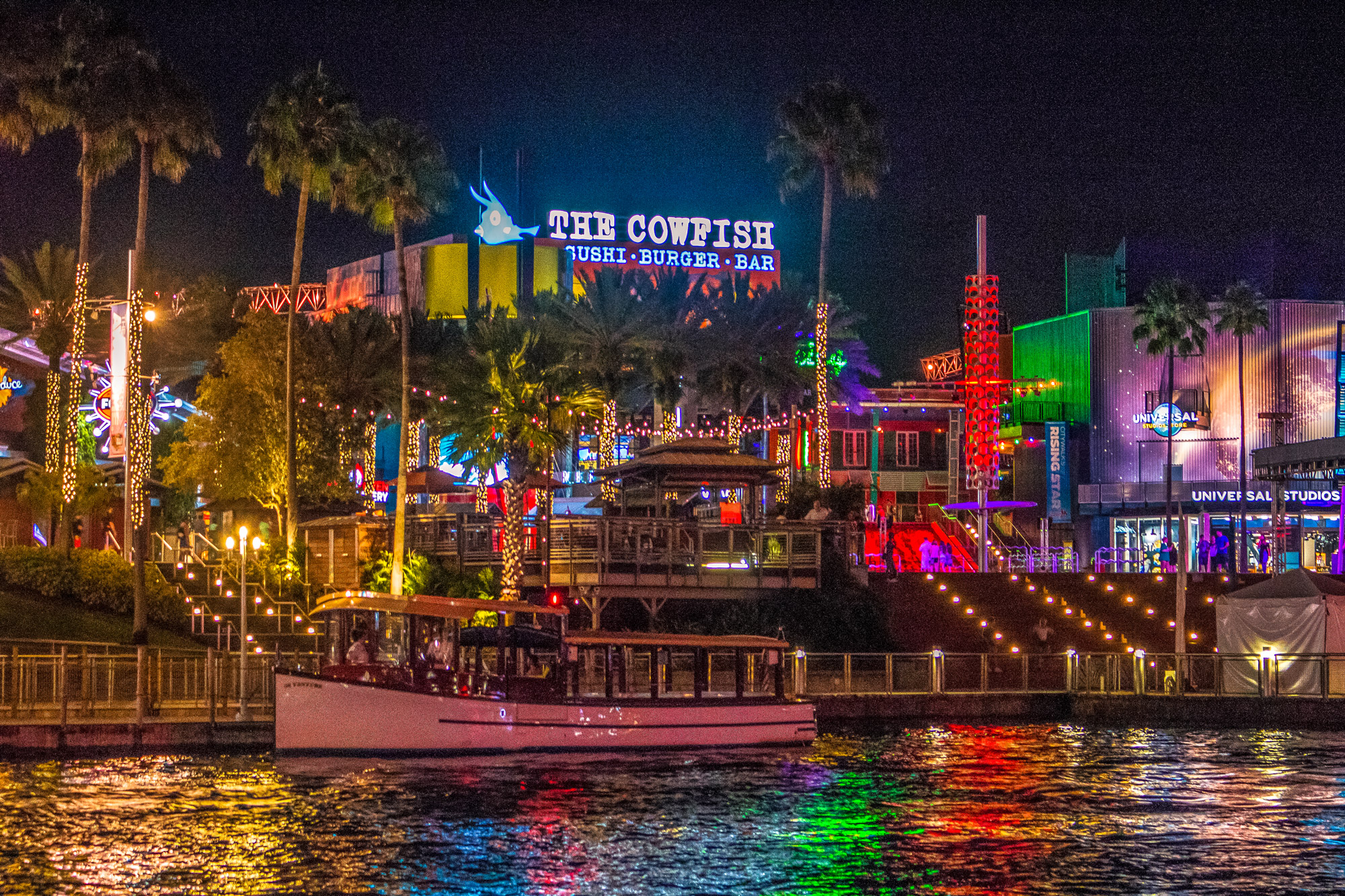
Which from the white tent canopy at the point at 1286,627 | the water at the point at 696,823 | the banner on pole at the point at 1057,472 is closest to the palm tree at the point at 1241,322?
the banner on pole at the point at 1057,472

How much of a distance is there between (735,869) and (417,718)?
11232 mm

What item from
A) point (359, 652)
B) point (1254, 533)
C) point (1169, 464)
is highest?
point (1169, 464)

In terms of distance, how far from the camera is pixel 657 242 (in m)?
93.1

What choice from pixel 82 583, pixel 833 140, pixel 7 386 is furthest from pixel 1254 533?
pixel 7 386

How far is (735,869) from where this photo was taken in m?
21.9

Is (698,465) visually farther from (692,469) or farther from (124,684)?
(124,684)

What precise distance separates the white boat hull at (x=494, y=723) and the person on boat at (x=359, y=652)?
1.25 metres

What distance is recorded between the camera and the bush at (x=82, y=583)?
145ft

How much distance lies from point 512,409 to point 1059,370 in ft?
118

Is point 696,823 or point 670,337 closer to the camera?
point 696,823

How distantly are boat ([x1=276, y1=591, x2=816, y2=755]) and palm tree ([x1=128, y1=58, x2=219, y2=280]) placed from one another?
1874cm

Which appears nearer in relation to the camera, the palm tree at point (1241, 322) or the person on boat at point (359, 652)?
the person on boat at point (359, 652)

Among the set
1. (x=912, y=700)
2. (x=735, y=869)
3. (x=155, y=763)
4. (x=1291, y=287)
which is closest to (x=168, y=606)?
(x=155, y=763)

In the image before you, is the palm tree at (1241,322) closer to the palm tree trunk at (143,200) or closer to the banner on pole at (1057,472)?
the banner on pole at (1057,472)
